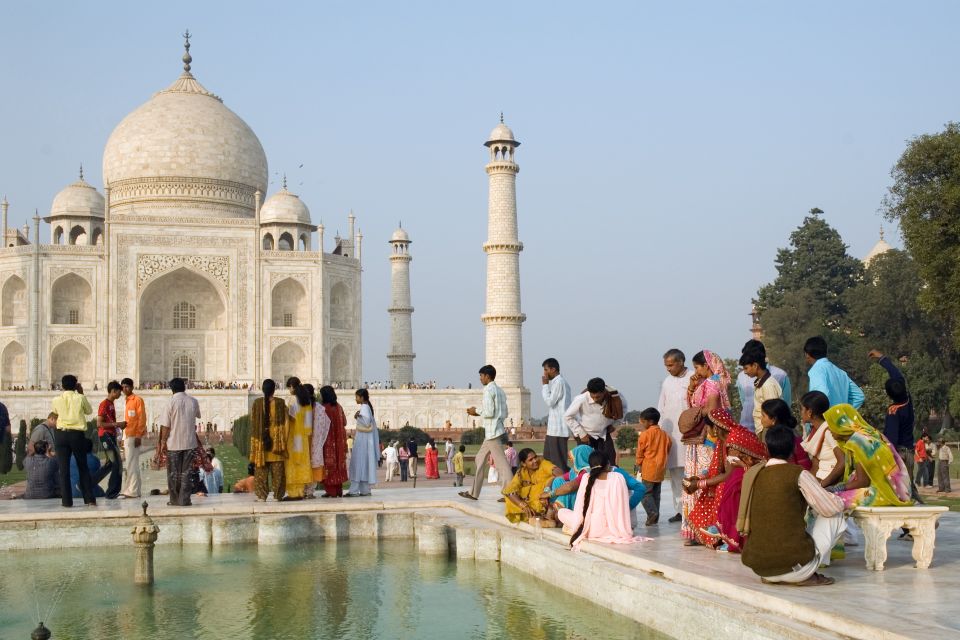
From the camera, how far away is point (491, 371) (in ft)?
29.0

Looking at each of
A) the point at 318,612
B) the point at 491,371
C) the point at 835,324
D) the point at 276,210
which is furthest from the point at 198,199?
the point at 318,612

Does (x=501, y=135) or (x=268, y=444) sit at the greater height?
(x=501, y=135)

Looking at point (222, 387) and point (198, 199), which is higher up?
point (198, 199)

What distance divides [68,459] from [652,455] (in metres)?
4.90

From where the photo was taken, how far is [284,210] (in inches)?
1426

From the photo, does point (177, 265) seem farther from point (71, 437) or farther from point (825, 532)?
point (825, 532)

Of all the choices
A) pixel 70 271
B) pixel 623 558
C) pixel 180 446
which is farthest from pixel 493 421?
pixel 70 271

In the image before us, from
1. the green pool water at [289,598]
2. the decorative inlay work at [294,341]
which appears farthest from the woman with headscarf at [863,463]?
the decorative inlay work at [294,341]

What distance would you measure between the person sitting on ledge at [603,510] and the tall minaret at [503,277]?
25.2 meters

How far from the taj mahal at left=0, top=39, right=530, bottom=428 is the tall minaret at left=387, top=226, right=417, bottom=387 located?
12.0 ft

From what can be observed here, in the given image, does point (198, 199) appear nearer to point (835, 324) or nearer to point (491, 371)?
point (835, 324)

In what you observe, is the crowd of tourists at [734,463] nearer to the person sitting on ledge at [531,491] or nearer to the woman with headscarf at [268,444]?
the person sitting on ledge at [531,491]

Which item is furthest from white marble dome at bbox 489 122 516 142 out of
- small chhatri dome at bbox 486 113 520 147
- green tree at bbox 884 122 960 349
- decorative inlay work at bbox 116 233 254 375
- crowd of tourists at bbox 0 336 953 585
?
crowd of tourists at bbox 0 336 953 585

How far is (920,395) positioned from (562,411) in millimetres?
22938
